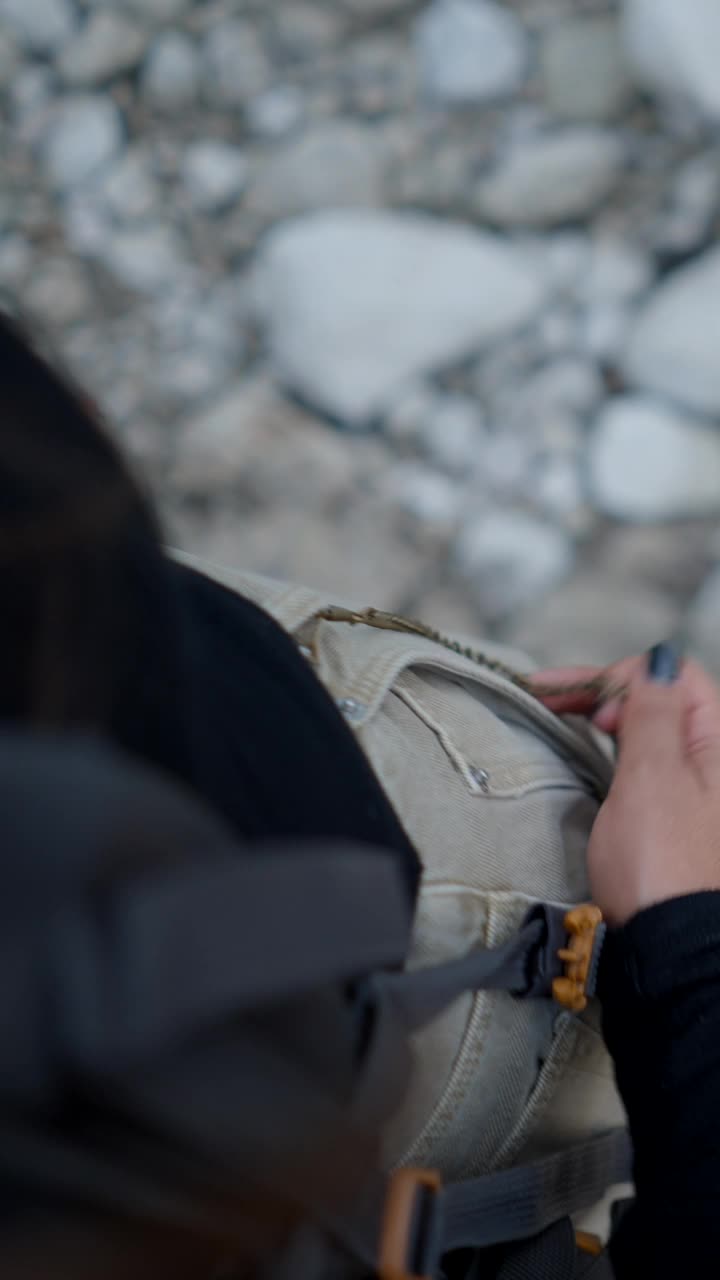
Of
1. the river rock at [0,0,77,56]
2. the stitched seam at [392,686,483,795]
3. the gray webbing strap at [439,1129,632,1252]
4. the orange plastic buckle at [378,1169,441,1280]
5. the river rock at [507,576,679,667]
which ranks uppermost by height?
the river rock at [0,0,77,56]

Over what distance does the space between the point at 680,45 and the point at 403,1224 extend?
1027 mm

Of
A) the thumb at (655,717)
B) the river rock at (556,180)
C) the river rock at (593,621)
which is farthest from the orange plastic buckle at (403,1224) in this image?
the river rock at (556,180)

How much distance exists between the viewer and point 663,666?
54cm

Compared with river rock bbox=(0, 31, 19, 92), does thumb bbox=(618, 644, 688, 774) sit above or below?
Answer: below

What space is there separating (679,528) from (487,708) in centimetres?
61

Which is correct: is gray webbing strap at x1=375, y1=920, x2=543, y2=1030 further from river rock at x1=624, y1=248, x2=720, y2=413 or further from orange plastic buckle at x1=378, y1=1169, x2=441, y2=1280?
river rock at x1=624, y1=248, x2=720, y2=413

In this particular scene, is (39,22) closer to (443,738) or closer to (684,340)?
(684,340)

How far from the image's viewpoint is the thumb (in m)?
0.49

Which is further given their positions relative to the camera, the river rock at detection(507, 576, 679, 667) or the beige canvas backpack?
the river rock at detection(507, 576, 679, 667)

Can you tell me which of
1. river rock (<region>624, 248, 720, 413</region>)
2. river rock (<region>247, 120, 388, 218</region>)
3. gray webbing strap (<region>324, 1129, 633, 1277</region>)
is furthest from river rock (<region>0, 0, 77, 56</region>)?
gray webbing strap (<region>324, 1129, 633, 1277</region>)

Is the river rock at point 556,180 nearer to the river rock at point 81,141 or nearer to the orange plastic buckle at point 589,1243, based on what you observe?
the river rock at point 81,141

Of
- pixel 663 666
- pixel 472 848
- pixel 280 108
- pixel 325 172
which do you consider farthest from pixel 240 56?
pixel 472 848

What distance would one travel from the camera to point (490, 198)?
3.56 ft

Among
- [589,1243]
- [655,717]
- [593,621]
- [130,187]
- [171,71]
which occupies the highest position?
[171,71]
